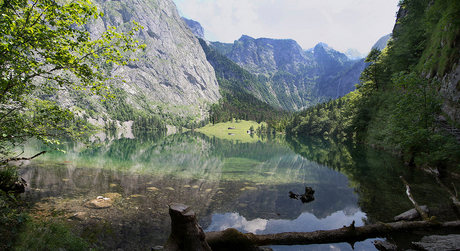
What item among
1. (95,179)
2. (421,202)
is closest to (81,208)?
(95,179)

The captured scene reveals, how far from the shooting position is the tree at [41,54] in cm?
702

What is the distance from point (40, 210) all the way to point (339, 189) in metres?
23.0

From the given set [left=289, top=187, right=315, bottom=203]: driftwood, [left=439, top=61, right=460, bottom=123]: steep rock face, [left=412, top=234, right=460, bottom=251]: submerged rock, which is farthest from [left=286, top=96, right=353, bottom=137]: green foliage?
[left=412, top=234, right=460, bottom=251]: submerged rock

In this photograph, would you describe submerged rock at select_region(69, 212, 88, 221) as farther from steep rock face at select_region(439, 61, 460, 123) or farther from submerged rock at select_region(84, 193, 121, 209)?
steep rock face at select_region(439, 61, 460, 123)

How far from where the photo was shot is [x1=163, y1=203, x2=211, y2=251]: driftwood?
18.9ft

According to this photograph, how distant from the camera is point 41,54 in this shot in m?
7.61

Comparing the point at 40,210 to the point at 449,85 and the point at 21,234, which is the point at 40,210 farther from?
the point at 449,85

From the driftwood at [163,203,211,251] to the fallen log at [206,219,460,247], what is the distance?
109cm

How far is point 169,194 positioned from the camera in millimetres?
16828

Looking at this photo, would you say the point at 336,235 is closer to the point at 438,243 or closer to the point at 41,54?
the point at 438,243

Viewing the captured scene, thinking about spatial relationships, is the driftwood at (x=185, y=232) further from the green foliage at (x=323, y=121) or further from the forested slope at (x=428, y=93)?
the green foliage at (x=323, y=121)

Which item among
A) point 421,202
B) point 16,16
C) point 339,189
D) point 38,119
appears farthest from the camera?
point 339,189

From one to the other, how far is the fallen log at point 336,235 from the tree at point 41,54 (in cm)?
863

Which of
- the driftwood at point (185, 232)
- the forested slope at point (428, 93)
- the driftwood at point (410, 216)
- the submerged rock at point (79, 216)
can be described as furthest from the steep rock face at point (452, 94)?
the submerged rock at point (79, 216)
